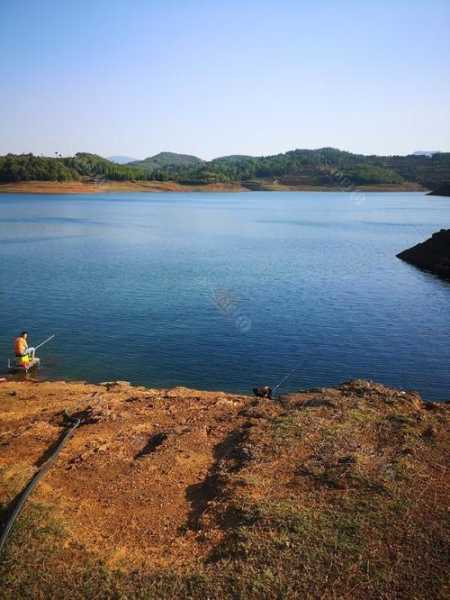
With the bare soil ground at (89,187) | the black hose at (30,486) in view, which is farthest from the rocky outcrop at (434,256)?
the bare soil ground at (89,187)

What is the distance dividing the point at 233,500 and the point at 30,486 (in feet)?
13.9

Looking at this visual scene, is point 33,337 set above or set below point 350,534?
below

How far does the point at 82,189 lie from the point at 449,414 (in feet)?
528

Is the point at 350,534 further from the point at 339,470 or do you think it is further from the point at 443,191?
the point at 443,191

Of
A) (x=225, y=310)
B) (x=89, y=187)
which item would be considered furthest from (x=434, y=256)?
(x=89, y=187)

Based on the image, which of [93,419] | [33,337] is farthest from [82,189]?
[93,419]

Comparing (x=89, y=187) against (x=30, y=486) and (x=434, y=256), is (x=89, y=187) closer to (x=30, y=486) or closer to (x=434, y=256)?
(x=434, y=256)

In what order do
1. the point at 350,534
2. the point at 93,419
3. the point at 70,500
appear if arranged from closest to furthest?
the point at 350,534, the point at 70,500, the point at 93,419

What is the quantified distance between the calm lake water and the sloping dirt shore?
232 inches

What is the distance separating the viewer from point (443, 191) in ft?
570

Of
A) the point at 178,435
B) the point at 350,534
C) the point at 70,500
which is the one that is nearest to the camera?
the point at 350,534

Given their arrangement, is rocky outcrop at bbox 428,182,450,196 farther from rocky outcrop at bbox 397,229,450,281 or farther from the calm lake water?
rocky outcrop at bbox 397,229,450,281

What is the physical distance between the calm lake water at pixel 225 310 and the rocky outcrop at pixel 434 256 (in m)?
1.58

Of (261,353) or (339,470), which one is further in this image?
(261,353)
